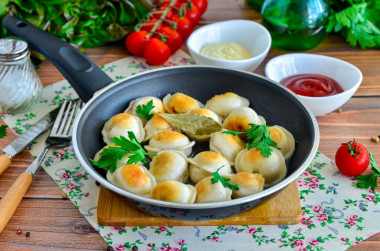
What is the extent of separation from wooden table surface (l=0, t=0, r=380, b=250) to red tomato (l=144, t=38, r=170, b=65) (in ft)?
0.60

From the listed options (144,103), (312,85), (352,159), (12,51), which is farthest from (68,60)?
(352,159)

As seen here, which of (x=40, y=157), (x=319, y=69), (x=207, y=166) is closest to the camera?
(x=207, y=166)

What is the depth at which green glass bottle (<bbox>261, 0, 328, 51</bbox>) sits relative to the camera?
203 cm

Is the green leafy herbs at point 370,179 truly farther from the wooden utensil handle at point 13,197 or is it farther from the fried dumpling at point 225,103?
the wooden utensil handle at point 13,197

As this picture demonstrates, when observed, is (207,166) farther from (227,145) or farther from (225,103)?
(225,103)

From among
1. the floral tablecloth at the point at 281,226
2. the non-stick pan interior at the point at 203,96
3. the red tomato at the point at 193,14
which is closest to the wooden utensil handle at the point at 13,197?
the floral tablecloth at the point at 281,226

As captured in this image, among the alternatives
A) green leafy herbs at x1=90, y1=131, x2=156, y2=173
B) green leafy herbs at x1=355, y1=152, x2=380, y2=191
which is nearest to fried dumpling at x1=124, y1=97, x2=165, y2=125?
green leafy herbs at x1=90, y1=131, x2=156, y2=173

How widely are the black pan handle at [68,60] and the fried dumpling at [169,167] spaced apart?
40 cm

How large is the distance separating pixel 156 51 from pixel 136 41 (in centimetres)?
12

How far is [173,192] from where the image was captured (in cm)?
116

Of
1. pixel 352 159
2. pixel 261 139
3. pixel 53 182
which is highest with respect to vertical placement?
pixel 261 139

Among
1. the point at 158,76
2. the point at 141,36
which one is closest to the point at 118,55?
the point at 141,36

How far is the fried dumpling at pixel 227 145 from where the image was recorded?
136 centimetres

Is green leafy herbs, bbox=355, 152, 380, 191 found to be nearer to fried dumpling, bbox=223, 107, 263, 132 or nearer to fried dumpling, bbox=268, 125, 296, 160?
fried dumpling, bbox=268, 125, 296, 160
